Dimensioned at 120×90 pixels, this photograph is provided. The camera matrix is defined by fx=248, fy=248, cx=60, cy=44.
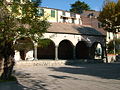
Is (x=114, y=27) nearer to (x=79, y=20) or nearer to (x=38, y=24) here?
(x=79, y=20)

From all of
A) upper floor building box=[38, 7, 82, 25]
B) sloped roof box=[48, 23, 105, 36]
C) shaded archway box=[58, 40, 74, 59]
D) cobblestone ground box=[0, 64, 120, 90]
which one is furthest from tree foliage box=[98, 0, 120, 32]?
cobblestone ground box=[0, 64, 120, 90]

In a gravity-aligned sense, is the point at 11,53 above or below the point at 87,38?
below

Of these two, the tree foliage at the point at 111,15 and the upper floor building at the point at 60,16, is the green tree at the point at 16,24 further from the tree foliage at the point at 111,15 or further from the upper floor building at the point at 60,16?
the upper floor building at the point at 60,16

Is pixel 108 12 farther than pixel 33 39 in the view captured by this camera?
Yes

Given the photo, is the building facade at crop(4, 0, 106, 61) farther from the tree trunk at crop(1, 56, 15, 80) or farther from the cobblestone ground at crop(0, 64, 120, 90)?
the tree trunk at crop(1, 56, 15, 80)

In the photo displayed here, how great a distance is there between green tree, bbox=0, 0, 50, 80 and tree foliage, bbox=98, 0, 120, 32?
18.8 meters

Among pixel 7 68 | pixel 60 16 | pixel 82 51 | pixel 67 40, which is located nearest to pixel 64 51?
pixel 82 51

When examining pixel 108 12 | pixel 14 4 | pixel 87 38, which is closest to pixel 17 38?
pixel 14 4

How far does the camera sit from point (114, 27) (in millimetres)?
34375

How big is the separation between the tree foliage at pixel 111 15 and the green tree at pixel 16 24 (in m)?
18.8

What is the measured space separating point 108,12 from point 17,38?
2164 cm

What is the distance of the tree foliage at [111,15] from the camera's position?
3256 centimetres

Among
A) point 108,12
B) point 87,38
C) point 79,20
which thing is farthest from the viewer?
point 79,20

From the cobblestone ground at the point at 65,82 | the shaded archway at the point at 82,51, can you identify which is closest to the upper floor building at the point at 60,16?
the shaded archway at the point at 82,51
